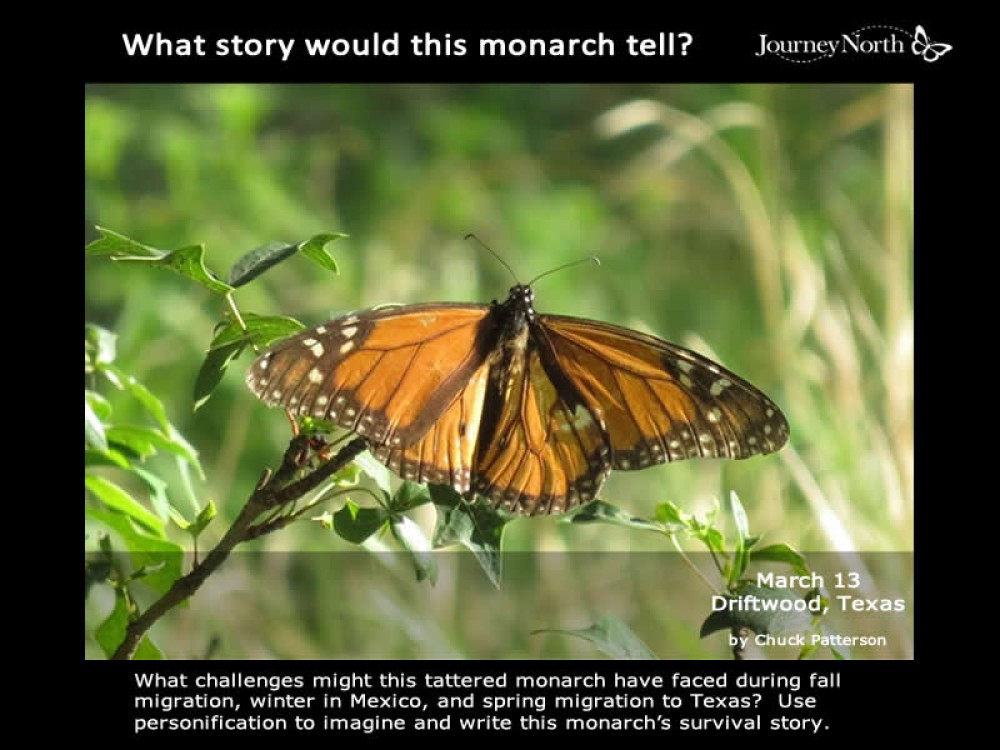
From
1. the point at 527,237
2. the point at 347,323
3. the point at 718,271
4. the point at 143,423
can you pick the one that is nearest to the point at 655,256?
the point at 718,271

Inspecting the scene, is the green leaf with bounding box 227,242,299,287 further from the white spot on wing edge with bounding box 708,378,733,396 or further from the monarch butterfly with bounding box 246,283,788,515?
the white spot on wing edge with bounding box 708,378,733,396

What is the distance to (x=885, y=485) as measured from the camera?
7.06 ft

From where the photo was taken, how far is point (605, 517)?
0.98 metres

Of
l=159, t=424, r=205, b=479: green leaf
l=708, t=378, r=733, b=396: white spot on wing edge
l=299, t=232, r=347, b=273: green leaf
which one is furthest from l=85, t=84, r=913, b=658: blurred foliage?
l=299, t=232, r=347, b=273: green leaf

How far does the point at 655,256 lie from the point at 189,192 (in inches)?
50.9

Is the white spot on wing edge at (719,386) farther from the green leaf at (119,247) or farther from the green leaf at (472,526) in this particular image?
the green leaf at (119,247)

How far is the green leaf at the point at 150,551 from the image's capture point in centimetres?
106

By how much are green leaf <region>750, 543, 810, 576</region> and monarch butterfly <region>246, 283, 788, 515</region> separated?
15cm

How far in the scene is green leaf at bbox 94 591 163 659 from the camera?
1.04m

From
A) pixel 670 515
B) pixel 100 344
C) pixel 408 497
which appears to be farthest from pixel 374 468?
pixel 100 344

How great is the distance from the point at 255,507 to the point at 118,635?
25 cm

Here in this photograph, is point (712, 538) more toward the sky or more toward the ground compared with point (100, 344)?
more toward the ground

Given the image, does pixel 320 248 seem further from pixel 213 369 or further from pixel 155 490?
pixel 155 490
